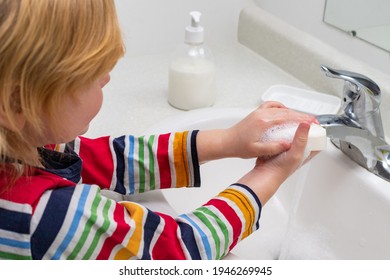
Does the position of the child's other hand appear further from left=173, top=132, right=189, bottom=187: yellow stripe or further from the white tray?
the white tray

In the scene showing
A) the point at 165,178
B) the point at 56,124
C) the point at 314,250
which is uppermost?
the point at 56,124

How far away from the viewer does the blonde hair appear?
1.35 feet

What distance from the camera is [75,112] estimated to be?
20.0 inches

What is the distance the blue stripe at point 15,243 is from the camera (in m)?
0.47

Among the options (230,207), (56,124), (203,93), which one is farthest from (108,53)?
(203,93)

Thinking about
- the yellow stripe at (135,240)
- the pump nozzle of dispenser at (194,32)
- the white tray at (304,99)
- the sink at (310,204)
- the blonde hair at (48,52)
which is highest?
the blonde hair at (48,52)

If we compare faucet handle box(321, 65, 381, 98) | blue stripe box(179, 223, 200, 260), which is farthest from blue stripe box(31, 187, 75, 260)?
faucet handle box(321, 65, 381, 98)

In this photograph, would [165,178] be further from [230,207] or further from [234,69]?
[234,69]

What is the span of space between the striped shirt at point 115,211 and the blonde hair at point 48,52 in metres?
→ 0.07

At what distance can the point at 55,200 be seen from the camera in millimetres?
489

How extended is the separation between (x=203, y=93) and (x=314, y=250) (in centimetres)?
32

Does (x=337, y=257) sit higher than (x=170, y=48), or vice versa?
(x=170, y=48)

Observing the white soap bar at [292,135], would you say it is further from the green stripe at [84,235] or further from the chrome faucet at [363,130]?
the green stripe at [84,235]

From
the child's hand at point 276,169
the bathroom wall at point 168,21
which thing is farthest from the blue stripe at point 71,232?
the bathroom wall at point 168,21
